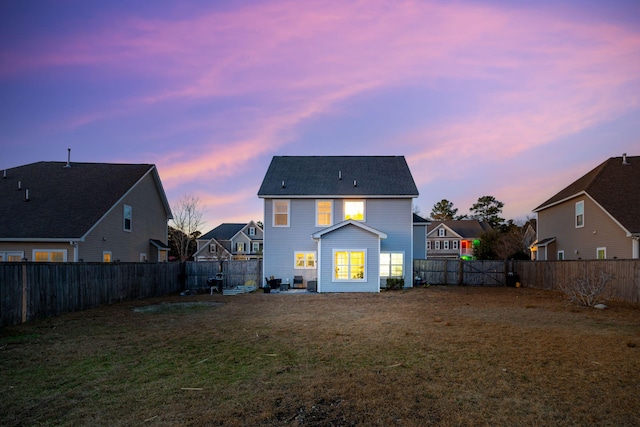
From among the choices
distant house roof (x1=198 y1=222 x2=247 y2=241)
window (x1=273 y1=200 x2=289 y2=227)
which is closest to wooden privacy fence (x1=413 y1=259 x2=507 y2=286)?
window (x1=273 y1=200 x2=289 y2=227)

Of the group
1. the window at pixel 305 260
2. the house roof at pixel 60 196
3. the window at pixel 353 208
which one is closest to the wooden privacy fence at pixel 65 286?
the house roof at pixel 60 196

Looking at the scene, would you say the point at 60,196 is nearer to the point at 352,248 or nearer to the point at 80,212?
the point at 80,212

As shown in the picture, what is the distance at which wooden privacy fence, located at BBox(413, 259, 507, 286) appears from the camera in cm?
2562

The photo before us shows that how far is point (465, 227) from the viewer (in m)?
63.5

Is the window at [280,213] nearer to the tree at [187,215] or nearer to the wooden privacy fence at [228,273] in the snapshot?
the wooden privacy fence at [228,273]

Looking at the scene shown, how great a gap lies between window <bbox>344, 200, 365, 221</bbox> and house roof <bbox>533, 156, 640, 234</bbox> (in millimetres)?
12070

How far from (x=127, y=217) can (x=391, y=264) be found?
14.8m

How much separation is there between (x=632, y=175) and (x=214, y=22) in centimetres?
2316

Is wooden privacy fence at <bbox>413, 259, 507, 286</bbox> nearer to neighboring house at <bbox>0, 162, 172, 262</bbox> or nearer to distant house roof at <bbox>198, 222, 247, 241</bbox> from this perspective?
neighboring house at <bbox>0, 162, 172, 262</bbox>

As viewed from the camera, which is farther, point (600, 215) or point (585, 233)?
point (585, 233)

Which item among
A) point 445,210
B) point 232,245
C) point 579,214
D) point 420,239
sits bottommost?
point 232,245

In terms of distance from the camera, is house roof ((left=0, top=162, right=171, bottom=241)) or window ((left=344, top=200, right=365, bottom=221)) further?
window ((left=344, top=200, right=365, bottom=221))

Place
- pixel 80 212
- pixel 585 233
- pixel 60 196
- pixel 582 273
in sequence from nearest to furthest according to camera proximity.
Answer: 1. pixel 582 273
2. pixel 80 212
3. pixel 60 196
4. pixel 585 233

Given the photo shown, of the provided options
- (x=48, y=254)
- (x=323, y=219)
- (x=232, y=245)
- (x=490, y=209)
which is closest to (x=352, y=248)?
(x=323, y=219)
